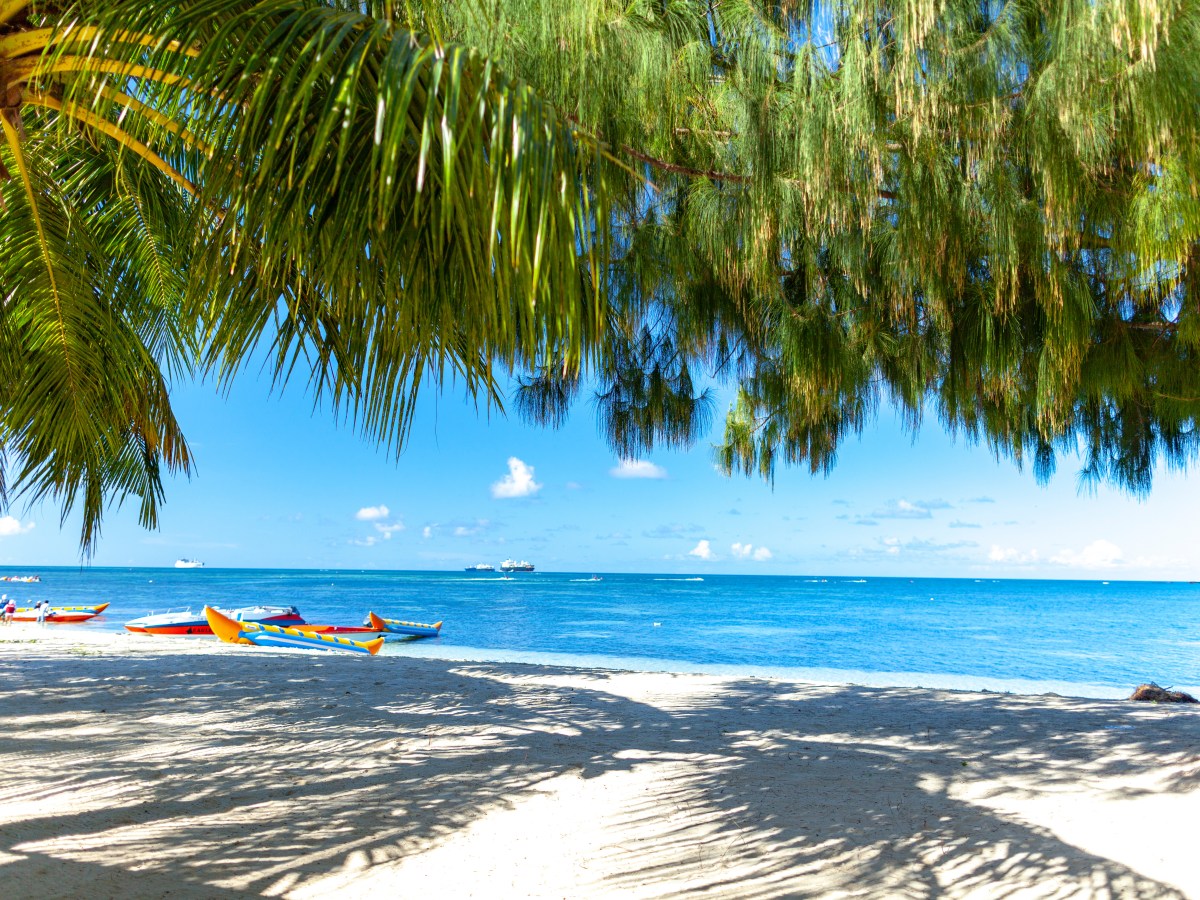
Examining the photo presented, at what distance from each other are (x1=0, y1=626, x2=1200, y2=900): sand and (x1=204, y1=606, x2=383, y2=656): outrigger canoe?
6.50m

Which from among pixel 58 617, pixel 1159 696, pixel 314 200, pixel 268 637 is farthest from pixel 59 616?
pixel 314 200

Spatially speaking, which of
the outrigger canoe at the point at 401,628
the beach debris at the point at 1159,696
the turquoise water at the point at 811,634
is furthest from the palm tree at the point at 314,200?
the outrigger canoe at the point at 401,628

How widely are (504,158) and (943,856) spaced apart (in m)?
2.57

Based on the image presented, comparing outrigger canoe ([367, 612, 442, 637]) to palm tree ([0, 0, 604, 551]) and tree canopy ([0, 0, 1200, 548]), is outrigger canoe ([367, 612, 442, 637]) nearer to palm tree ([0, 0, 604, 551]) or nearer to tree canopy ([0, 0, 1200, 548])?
tree canopy ([0, 0, 1200, 548])

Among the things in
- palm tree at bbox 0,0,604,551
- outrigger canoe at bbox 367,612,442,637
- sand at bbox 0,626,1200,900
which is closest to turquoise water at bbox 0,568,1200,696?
outrigger canoe at bbox 367,612,442,637

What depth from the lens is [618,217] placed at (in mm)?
4094

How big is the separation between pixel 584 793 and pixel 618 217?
2631 millimetres

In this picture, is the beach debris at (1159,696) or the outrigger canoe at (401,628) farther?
the outrigger canoe at (401,628)

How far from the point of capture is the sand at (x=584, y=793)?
8.19 ft

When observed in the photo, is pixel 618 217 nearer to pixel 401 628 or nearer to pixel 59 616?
pixel 401 628

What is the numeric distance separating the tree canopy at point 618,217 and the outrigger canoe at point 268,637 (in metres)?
7.83

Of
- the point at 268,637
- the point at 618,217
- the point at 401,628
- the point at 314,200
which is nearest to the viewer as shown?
the point at 314,200

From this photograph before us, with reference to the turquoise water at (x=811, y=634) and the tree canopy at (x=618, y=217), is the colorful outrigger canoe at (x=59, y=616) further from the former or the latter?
the tree canopy at (x=618, y=217)

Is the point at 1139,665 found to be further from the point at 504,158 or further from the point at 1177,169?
the point at 504,158
